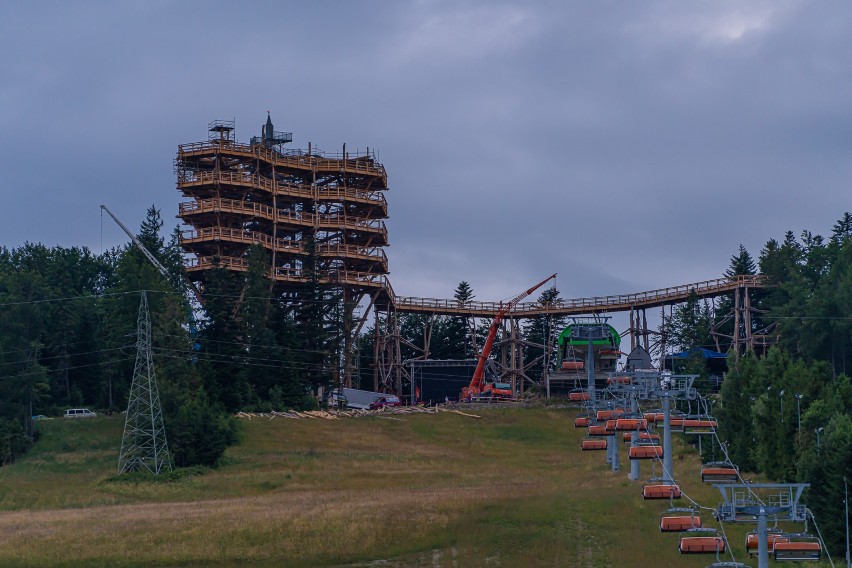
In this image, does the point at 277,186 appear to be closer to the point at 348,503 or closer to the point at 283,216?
the point at 283,216

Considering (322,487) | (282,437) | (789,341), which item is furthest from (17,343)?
(789,341)

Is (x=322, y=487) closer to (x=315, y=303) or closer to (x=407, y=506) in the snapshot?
(x=407, y=506)

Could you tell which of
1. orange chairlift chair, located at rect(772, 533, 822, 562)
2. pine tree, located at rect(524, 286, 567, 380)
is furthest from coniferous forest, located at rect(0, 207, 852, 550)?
orange chairlift chair, located at rect(772, 533, 822, 562)

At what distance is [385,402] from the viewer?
422ft

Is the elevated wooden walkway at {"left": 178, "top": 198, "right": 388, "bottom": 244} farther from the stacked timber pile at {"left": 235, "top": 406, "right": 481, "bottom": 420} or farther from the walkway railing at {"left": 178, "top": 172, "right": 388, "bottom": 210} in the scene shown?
the stacked timber pile at {"left": 235, "top": 406, "right": 481, "bottom": 420}

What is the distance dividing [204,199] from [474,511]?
218 feet

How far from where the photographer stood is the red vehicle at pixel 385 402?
12862 cm

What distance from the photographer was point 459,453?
10538 cm

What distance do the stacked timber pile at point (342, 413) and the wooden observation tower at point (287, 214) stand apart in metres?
10.8

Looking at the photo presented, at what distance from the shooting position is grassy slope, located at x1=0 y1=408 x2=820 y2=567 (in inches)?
2648

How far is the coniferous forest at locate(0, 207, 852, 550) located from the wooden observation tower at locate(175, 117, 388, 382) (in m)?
2.40

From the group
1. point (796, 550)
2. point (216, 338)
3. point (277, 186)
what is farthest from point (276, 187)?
point (796, 550)

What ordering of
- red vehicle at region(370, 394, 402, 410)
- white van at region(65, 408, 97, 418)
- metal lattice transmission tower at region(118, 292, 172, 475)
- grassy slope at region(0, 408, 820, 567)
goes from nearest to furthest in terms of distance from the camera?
grassy slope at region(0, 408, 820, 567), metal lattice transmission tower at region(118, 292, 172, 475), white van at region(65, 408, 97, 418), red vehicle at region(370, 394, 402, 410)

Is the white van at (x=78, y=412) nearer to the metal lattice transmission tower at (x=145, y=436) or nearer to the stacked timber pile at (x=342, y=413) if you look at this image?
the stacked timber pile at (x=342, y=413)
